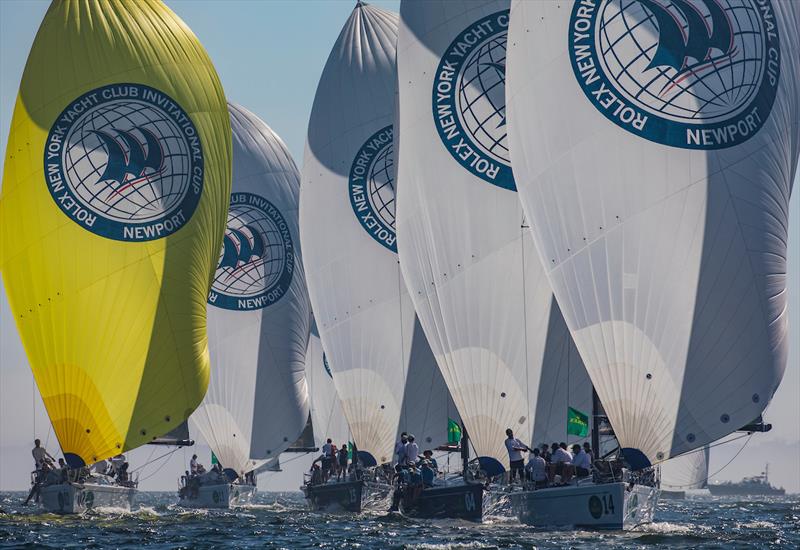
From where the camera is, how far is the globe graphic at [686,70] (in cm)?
2344

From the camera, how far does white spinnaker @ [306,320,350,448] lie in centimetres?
4672

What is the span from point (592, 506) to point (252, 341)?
804 inches

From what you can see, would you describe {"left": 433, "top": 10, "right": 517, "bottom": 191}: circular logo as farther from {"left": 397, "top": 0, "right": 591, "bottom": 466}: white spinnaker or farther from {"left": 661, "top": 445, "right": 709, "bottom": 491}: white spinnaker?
{"left": 661, "top": 445, "right": 709, "bottom": 491}: white spinnaker

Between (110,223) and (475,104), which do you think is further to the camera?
(475,104)

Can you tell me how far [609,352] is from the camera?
23.8 m

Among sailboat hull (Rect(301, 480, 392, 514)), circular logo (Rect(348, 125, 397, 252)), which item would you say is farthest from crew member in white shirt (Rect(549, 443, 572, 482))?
circular logo (Rect(348, 125, 397, 252))

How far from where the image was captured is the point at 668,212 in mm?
23312

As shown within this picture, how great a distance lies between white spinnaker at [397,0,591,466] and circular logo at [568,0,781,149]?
5.66m

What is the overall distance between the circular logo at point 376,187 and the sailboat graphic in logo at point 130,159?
387 inches

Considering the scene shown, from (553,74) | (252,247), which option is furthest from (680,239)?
(252,247)

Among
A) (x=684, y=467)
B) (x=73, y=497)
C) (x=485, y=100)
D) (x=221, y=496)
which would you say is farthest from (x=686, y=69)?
(x=684, y=467)

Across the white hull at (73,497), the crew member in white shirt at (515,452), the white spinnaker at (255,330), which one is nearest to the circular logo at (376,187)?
the white spinnaker at (255,330)

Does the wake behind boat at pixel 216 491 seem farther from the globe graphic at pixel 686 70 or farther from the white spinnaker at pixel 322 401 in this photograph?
the globe graphic at pixel 686 70

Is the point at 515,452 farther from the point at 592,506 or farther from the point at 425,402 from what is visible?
the point at 425,402
